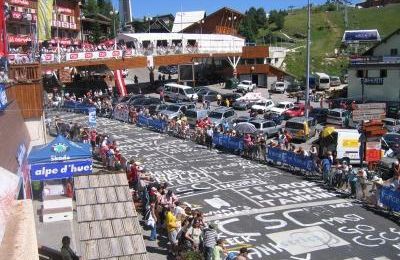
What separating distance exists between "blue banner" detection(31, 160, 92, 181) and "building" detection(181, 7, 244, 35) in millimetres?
67212

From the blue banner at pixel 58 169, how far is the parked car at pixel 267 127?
61.2ft

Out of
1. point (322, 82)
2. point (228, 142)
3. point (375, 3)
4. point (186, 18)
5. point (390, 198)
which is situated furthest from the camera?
point (375, 3)

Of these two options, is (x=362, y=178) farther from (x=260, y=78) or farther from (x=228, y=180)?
(x=260, y=78)

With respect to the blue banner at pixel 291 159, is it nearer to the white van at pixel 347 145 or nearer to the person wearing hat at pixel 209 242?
the white van at pixel 347 145

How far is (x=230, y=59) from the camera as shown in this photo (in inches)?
2648

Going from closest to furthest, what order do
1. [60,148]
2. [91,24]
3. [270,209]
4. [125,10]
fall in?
[60,148] < [270,209] < [91,24] < [125,10]

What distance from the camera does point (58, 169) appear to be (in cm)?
1733

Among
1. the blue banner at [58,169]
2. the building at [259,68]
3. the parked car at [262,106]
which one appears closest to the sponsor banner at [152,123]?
the parked car at [262,106]

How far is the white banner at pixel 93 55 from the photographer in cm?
4881

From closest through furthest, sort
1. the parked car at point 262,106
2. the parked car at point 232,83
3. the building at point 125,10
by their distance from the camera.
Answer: the parked car at point 262,106 → the parked car at point 232,83 → the building at point 125,10

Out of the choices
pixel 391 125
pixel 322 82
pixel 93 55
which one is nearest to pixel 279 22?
pixel 322 82

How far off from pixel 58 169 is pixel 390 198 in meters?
12.1

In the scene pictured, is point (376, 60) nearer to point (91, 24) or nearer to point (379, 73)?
point (379, 73)

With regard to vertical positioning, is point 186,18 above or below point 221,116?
above
